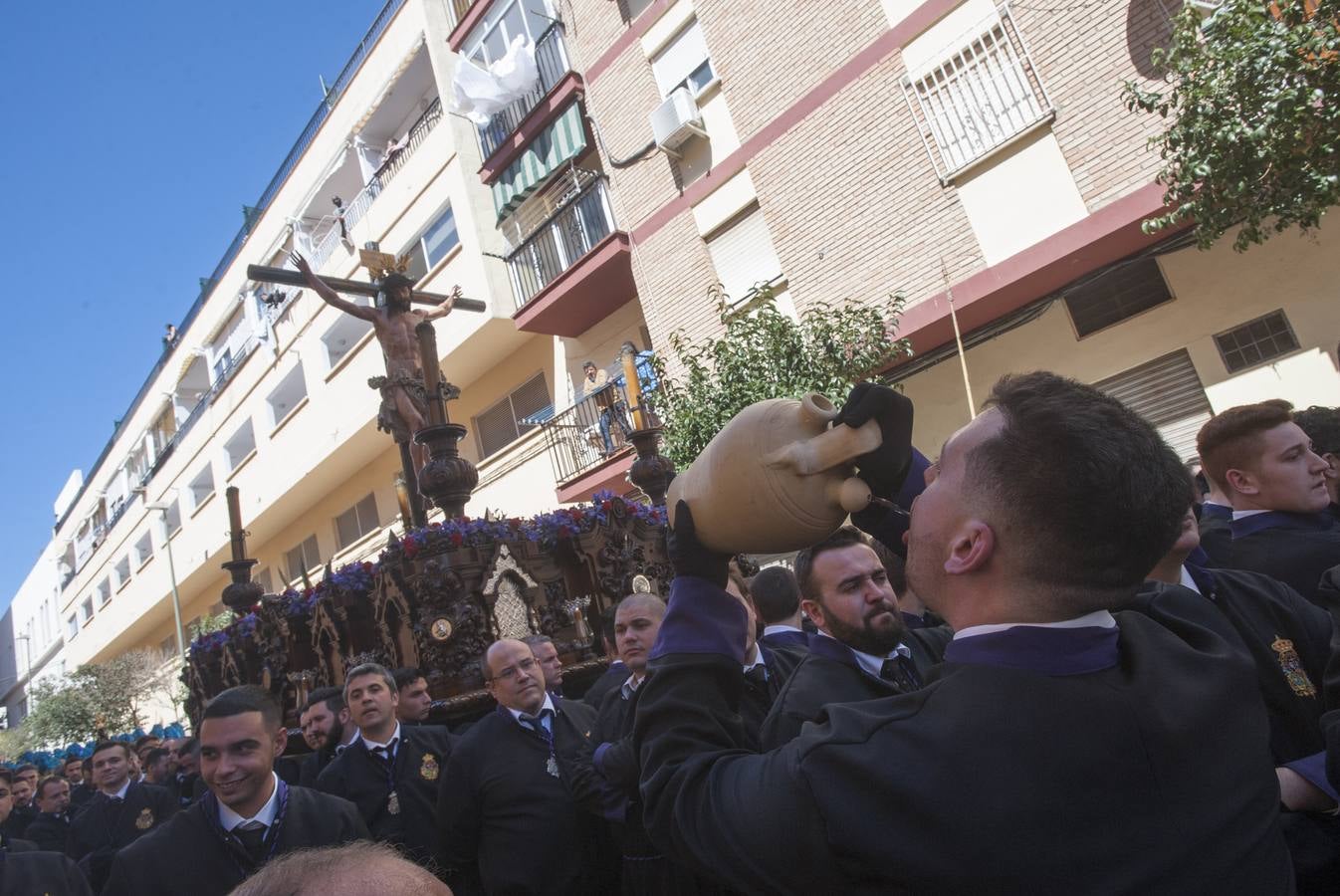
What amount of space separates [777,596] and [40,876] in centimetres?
324

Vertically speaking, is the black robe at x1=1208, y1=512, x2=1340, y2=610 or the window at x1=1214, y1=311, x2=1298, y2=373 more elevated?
the window at x1=1214, y1=311, x2=1298, y2=373

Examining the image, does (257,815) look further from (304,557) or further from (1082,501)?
(304,557)

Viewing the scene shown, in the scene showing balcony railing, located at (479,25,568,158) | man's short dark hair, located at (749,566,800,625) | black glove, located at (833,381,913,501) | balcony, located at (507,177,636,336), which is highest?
balcony railing, located at (479,25,568,158)

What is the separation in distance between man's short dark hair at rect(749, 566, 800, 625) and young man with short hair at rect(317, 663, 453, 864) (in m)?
1.55

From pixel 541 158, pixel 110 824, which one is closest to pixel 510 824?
pixel 110 824

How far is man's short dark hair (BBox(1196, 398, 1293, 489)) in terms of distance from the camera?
117 inches

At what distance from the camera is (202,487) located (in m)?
29.0

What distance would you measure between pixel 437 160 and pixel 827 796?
19.1 metres

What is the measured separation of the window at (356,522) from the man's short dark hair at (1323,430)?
67.5 feet

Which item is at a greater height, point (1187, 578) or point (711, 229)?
point (711, 229)

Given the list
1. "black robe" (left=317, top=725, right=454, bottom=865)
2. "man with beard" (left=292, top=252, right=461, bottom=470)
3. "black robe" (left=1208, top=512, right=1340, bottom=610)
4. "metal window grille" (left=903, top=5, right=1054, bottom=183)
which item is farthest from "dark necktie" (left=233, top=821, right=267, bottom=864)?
"metal window grille" (left=903, top=5, right=1054, bottom=183)

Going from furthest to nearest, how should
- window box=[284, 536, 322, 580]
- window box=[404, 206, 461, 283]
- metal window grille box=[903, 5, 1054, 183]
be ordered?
window box=[284, 536, 322, 580] → window box=[404, 206, 461, 283] → metal window grille box=[903, 5, 1054, 183]

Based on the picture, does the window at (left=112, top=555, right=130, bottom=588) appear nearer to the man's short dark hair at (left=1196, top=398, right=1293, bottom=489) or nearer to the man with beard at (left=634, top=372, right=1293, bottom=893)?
the man's short dark hair at (left=1196, top=398, right=1293, bottom=489)

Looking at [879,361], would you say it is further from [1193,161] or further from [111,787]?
[111,787]
